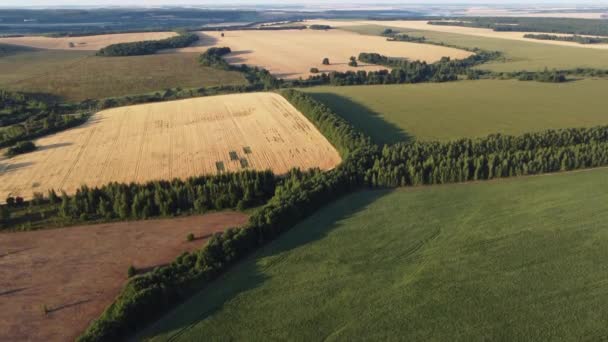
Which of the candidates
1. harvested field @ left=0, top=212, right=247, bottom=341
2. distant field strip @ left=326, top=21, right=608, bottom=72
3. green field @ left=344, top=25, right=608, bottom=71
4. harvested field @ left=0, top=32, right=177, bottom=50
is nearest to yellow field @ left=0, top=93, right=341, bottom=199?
harvested field @ left=0, top=212, right=247, bottom=341

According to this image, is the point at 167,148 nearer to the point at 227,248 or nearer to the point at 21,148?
the point at 21,148

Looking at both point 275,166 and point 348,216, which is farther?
point 275,166

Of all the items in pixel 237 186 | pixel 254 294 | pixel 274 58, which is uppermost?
pixel 274 58

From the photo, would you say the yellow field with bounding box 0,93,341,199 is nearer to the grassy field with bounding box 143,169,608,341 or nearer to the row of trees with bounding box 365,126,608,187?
the row of trees with bounding box 365,126,608,187

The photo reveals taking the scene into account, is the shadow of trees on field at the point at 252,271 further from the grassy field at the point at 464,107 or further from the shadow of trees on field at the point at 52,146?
the shadow of trees on field at the point at 52,146

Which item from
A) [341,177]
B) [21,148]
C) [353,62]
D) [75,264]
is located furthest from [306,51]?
[75,264]

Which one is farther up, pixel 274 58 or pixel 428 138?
pixel 274 58

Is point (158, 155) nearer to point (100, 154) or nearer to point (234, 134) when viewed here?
point (100, 154)

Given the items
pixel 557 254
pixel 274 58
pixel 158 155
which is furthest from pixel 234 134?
pixel 274 58
